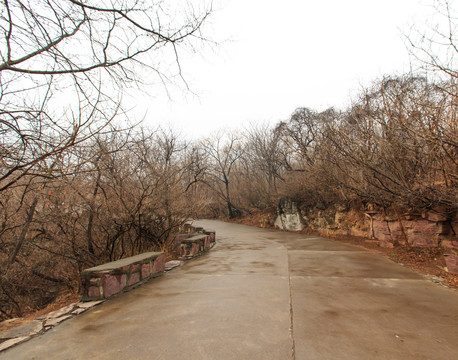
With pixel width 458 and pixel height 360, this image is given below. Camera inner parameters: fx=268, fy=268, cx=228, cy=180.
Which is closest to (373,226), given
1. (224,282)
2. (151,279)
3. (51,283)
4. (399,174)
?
(399,174)

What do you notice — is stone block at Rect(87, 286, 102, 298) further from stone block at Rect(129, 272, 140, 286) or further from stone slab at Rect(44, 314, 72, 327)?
stone block at Rect(129, 272, 140, 286)

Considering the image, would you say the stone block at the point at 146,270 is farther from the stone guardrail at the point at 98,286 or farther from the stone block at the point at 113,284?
the stone block at the point at 113,284

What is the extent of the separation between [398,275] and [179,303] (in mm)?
4525

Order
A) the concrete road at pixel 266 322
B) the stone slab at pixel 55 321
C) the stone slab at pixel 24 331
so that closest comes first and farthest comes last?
the concrete road at pixel 266 322 → the stone slab at pixel 24 331 → the stone slab at pixel 55 321

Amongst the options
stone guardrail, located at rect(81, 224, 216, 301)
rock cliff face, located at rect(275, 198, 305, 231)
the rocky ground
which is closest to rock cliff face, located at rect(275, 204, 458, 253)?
rock cliff face, located at rect(275, 198, 305, 231)

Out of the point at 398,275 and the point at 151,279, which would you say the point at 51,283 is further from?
the point at 398,275

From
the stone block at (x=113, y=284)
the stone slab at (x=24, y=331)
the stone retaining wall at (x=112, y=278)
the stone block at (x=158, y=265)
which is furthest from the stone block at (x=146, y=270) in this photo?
the stone slab at (x=24, y=331)

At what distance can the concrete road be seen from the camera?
2.49m

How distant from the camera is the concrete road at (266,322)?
8.16 feet

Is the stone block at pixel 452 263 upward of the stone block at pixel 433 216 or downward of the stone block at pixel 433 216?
downward

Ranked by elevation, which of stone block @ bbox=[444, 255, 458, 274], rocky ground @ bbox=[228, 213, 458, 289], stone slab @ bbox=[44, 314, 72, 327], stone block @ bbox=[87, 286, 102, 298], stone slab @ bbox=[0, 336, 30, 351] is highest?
stone block @ bbox=[87, 286, 102, 298]

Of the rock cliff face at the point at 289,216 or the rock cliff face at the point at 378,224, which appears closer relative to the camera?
the rock cliff face at the point at 378,224

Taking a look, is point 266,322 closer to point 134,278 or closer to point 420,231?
point 134,278

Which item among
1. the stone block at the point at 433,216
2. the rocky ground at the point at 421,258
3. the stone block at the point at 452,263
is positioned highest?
the stone block at the point at 433,216
